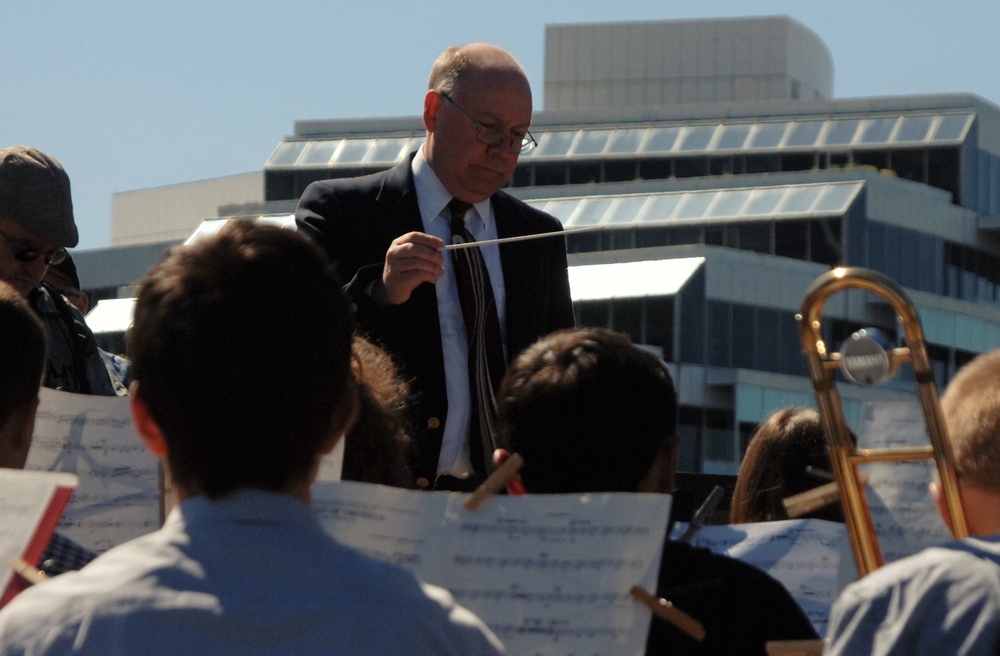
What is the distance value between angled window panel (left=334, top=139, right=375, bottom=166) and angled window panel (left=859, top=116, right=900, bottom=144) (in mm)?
12533

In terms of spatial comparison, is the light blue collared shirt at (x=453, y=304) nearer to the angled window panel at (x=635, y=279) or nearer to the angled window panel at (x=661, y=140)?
the angled window panel at (x=635, y=279)

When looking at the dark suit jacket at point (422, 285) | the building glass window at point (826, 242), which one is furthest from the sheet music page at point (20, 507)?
the building glass window at point (826, 242)

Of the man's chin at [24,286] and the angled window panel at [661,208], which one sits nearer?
the man's chin at [24,286]

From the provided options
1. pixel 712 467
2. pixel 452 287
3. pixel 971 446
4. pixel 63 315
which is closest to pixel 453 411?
pixel 452 287

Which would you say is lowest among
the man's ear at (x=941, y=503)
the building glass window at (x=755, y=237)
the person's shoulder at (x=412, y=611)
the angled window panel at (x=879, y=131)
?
the building glass window at (x=755, y=237)

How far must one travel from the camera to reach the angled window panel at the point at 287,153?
47.2 m

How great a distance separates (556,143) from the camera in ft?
151

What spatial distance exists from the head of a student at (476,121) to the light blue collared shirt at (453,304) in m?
0.04

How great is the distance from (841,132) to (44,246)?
135 feet

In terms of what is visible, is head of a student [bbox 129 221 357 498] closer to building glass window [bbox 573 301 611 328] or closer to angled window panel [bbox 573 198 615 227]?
building glass window [bbox 573 301 611 328]

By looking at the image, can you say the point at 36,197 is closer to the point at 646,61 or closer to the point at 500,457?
the point at 500,457

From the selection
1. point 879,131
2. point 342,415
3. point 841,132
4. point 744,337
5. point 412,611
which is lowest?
point 744,337

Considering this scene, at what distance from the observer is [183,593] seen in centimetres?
172

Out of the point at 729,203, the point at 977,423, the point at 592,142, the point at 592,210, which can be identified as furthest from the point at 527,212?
the point at 592,142
